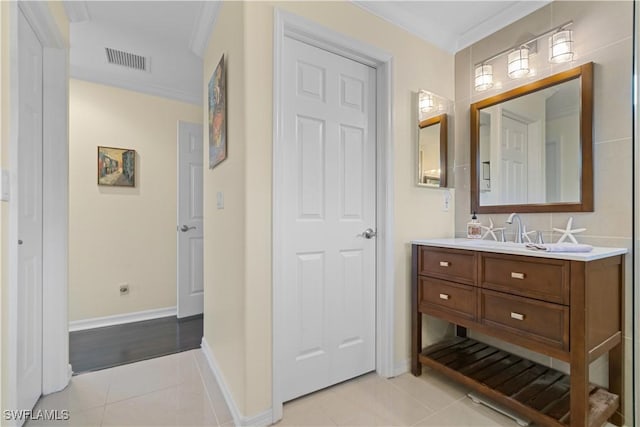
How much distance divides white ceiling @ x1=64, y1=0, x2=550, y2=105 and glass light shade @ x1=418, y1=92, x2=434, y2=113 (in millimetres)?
413

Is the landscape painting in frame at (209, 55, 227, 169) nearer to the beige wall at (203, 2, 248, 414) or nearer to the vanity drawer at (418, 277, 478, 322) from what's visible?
the beige wall at (203, 2, 248, 414)

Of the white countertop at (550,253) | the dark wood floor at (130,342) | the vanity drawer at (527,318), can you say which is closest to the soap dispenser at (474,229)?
the white countertop at (550,253)

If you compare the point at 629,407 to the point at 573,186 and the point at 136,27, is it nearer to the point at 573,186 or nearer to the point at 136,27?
the point at 573,186

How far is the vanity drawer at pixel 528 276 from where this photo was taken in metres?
1.30

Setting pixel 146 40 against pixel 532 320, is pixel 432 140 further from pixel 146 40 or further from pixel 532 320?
pixel 146 40

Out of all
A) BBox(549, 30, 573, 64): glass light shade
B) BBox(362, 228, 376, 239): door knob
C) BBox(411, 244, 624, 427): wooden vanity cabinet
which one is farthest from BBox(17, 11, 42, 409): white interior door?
BBox(549, 30, 573, 64): glass light shade

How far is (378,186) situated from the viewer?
1.96m

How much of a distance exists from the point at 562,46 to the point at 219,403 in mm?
2787

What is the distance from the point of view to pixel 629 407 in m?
1.44

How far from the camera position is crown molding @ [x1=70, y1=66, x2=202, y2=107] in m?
2.71

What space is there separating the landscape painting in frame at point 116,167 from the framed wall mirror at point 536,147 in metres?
3.06

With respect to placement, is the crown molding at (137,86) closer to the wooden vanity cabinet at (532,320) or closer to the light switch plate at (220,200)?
the light switch plate at (220,200)

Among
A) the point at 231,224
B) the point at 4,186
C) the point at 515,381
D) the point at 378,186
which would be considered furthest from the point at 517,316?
the point at 4,186

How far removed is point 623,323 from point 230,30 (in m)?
2.50
